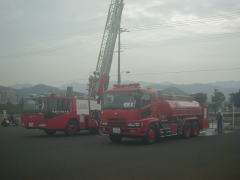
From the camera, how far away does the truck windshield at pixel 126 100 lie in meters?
14.7

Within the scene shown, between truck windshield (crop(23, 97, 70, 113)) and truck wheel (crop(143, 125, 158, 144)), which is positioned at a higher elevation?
truck windshield (crop(23, 97, 70, 113))

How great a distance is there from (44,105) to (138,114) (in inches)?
260

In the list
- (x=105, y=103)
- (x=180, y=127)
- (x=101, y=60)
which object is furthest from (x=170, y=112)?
(x=101, y=60)

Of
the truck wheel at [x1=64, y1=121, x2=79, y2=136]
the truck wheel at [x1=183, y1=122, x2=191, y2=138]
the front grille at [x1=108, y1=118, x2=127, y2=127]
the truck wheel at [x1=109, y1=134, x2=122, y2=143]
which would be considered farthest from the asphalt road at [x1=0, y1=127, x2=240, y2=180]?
the truck wheel at [x1=64, y1=121, x2=79, y2=136]

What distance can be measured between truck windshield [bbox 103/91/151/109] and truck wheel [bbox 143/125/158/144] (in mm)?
1276

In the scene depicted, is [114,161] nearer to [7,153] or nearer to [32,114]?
[7,153]

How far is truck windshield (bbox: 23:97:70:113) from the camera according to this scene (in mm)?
18516

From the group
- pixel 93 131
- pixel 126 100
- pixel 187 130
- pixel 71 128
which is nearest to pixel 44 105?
pixel 71 128

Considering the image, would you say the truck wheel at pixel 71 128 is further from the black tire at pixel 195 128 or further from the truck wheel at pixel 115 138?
the black tire at pixel 195 128

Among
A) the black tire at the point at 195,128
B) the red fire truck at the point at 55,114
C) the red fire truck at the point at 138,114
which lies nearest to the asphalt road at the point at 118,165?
the red fire truck at the point at 138,114

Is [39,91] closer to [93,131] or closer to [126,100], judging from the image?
[93,131]

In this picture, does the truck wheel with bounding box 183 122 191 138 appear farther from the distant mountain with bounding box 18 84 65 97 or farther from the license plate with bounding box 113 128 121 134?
the distant mountain with bounding box 18 84 65 97

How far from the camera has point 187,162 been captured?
988 cm

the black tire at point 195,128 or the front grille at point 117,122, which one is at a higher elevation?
the front grille at point 117,122
